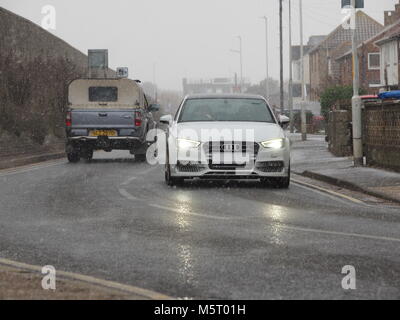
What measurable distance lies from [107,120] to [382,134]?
8.42m

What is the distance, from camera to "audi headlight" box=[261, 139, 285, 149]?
15148 millimetres

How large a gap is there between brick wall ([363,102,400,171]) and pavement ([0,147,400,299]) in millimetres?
3546

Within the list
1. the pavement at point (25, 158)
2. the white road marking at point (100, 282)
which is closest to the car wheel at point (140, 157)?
the pavement at point (25, 158)

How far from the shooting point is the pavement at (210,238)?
6730 mm

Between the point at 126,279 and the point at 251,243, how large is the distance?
2.23 metres

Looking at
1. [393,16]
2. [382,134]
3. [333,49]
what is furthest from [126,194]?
[333,49]

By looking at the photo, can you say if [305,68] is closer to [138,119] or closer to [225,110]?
[138,119]

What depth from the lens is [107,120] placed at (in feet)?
80.7

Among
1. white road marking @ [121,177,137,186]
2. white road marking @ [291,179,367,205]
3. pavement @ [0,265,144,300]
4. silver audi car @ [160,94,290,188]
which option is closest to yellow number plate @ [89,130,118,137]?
white road marking @ [121,177,137,186]

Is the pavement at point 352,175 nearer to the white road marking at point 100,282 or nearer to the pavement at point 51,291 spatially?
the white road marking at point 100,282

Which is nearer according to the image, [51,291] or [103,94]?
[51,291]

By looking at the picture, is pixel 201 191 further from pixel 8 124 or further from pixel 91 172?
pixel 8 124

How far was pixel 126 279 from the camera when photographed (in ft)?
22.5
